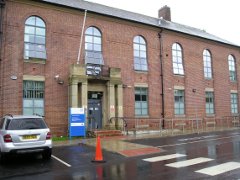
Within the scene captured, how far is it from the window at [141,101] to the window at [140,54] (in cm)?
179

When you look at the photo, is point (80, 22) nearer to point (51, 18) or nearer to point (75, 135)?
point (51, 18)

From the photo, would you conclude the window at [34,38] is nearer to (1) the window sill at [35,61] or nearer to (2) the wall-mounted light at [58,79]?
(1) the window sill at [35,61]

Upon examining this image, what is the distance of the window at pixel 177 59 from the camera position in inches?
1039

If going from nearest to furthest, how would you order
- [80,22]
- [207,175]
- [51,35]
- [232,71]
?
[207,175] < [51,35] < [80,22] < [232,71]

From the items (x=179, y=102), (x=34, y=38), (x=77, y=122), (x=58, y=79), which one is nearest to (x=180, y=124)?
(x=179, y=102)

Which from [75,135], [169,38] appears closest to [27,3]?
[75,135]

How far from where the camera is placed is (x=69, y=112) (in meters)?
18.7

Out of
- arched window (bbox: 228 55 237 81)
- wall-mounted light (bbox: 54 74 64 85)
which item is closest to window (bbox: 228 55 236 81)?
arched window (bbox: 228 55 237 81)

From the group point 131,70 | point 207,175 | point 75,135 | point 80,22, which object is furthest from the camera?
point 131,70

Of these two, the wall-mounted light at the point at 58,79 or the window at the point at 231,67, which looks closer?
the wall-mounted light at the point at 58,79

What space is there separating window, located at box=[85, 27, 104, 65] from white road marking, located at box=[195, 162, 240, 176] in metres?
13.6

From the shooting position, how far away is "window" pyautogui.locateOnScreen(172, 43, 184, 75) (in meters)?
26.4

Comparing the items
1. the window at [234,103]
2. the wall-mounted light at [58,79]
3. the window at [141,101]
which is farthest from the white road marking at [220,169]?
the window at [234,103]

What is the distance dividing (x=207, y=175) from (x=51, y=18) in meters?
15.7
